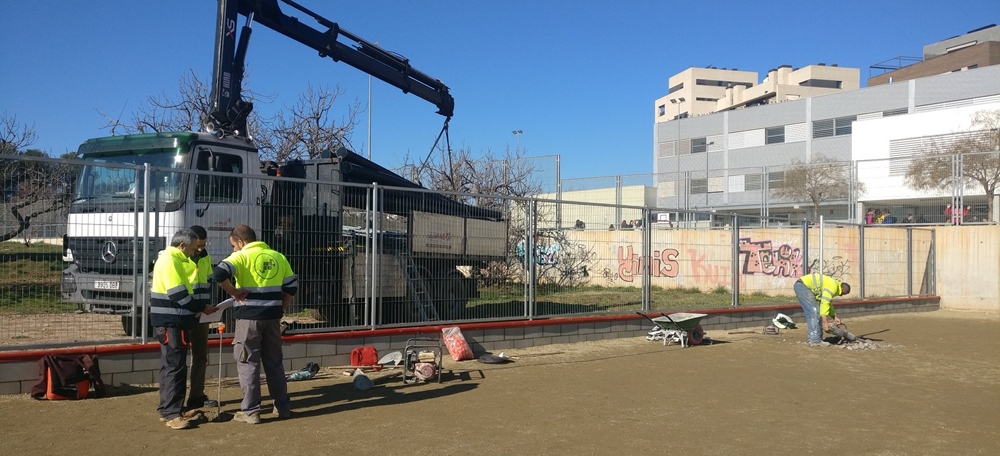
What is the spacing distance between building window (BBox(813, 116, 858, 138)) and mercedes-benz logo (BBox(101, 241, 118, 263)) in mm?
47951

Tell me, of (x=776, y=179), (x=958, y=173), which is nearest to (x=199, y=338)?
(x=958, y=173)

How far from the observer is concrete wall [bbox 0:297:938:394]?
6977mm

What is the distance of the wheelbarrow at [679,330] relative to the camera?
11719mm

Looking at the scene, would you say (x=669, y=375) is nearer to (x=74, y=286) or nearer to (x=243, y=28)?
(x=74, y=286)

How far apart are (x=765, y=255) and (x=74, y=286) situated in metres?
15.4

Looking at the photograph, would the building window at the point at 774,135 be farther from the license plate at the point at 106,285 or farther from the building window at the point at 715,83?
the license plate at the point at 106,285

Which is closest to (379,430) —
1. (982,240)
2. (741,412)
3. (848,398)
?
(741,412)

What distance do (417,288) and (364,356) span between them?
139 cm

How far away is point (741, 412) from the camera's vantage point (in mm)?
7176

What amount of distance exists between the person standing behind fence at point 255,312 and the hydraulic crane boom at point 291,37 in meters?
5.14

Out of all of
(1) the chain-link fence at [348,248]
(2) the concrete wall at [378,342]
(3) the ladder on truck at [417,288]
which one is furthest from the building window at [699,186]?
(3) the ladder on truck at [417,288]

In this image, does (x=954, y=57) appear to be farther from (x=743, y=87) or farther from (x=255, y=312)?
(x=255, y=312)

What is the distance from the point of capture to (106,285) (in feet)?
25.2

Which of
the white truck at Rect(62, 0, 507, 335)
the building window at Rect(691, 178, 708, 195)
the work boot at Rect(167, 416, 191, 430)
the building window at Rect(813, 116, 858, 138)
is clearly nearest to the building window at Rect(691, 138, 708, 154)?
the building window at Rect(813, 116, 858, 138)
